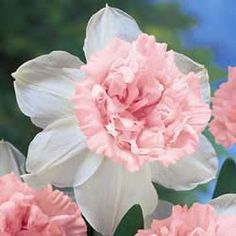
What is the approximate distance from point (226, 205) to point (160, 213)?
0.05 meters

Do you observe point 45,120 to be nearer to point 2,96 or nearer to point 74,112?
point 74,112

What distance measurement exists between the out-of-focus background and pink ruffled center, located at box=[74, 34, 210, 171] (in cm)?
110

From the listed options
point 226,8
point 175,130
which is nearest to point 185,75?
point 175,130

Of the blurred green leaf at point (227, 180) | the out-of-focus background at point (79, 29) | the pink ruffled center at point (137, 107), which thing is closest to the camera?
the pink ruffled center at point (137, 107)

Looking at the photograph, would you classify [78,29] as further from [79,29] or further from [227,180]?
[227,180]

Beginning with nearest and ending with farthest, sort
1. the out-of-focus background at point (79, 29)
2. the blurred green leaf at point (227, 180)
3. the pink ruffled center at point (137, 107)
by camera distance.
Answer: the pink ruffled center at point (137, 107), the blurred green leaf at point (227, 180), the out-of-focus background at point (79, 29)

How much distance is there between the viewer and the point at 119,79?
0.49 meters

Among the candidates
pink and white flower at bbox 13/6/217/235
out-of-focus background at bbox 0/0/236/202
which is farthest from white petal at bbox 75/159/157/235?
out-of-focus background at bbox 0/0/236/202

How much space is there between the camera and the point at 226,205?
54cm

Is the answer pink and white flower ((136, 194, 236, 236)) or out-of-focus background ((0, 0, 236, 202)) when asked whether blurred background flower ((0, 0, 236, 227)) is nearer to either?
out-of-focus background ((0, 0, 236, 202))

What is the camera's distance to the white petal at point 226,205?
1.75 feet

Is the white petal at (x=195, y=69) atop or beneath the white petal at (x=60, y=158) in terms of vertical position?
atop

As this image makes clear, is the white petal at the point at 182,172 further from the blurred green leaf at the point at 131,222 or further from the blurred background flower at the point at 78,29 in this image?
the blurred background flower at the point at 78,29

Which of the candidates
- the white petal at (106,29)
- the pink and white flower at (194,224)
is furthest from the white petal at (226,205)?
the white petal at (106,29)
